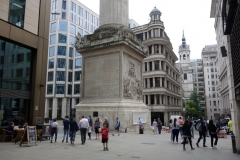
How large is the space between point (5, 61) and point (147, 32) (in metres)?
44.3

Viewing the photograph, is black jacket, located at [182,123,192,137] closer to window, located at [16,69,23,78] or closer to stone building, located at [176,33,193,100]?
window, located at [16,69,23,78]

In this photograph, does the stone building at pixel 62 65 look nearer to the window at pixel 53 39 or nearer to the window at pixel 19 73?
the window at pixel 53 39

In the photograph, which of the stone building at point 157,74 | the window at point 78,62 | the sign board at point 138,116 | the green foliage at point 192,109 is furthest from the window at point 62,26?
the sign board at point 138,116

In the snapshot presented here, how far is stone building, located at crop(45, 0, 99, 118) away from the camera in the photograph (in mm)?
62375

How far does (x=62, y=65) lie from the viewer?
64.0m

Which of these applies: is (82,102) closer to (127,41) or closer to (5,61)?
(127,41)

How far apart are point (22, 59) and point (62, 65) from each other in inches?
1917

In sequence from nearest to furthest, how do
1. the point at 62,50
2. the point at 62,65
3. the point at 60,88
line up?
the point at 60,88, the point at 62,65, the point at 62,50

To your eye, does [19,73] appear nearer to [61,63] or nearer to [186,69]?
[61,63]

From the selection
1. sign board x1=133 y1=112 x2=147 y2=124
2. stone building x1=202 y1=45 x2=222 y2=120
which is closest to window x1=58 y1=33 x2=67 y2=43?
sign board x1=133 y1=112 x2=147 y2=124

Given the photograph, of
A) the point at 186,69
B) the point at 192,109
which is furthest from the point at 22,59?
the point at 186,69

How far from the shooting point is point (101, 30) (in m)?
24.5

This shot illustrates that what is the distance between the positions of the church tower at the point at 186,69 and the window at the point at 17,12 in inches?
4060

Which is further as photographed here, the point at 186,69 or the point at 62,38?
the point at 186,69
